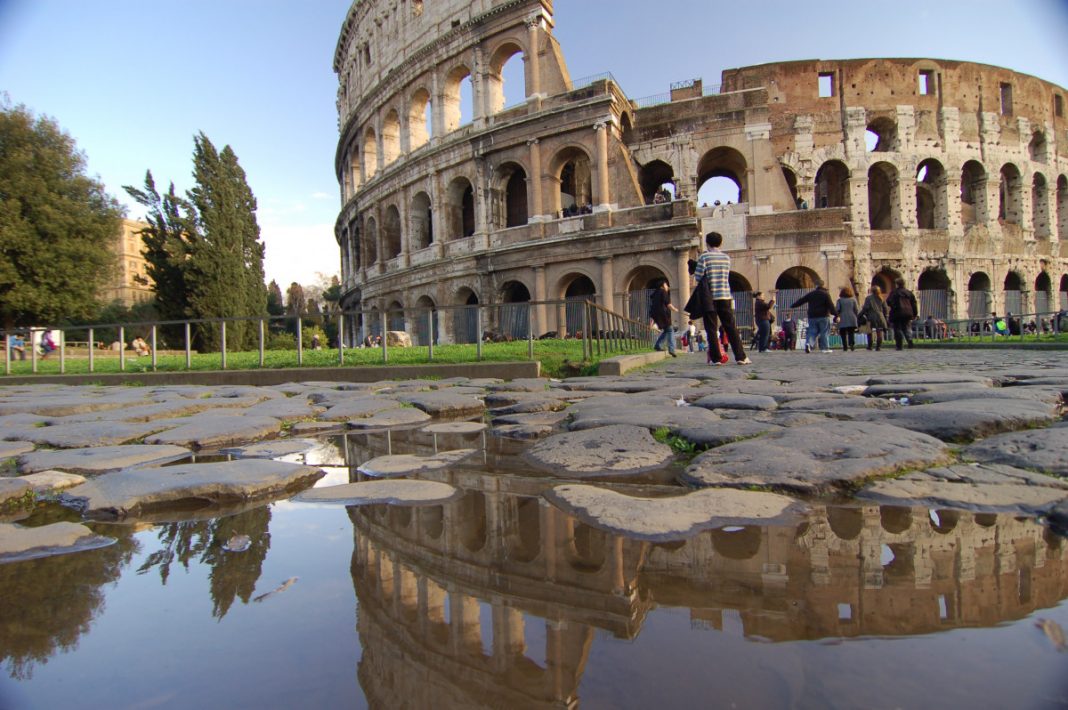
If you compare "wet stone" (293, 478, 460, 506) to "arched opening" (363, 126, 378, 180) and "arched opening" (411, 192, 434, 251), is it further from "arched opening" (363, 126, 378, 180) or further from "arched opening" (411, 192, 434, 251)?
"arched opening" (363, 126, 378, 180)

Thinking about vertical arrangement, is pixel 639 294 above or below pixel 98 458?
above

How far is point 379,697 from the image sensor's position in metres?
0.89

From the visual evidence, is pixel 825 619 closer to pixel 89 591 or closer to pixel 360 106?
pixel 89 591

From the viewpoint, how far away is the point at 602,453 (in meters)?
2.42

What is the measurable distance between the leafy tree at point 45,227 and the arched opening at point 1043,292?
4287 centimetres

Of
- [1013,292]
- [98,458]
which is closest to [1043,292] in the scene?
[1013,292]

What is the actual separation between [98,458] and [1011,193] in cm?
3544

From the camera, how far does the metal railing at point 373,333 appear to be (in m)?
9.48

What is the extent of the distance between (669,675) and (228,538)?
1.27m

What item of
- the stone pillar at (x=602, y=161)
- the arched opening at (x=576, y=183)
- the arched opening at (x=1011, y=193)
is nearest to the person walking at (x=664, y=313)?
the stone pillar at (x=602, y=161)

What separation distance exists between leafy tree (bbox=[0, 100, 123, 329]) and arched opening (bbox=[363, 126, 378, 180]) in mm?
11780

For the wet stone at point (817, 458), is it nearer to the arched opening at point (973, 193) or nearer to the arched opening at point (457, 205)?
the arched opening at point (457, 205)

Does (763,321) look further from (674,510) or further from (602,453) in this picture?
(674,510)

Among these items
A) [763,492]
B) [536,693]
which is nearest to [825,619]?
[536,693]
